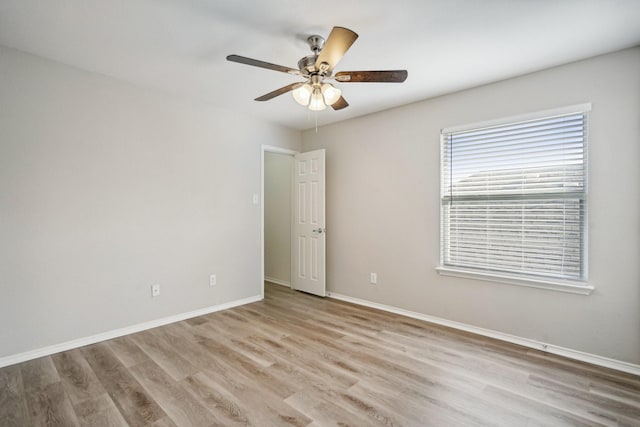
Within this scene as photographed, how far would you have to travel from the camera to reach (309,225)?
448 centimetres

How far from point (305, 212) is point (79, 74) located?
9.41 ft

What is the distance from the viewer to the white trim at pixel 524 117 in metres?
2.52

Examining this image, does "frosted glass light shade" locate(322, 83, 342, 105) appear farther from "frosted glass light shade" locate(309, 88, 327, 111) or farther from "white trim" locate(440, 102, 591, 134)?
"white trim" locate(440, 102, 591, 134)

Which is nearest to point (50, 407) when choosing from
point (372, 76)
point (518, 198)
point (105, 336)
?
point (105, 336)

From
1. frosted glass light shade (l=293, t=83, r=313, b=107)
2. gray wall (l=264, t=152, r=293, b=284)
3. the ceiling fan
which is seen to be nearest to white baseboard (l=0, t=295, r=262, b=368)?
gray wall (l=264, t=152, r=293, b=284)

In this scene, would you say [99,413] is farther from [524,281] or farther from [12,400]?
[524,281]

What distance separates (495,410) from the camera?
190cm

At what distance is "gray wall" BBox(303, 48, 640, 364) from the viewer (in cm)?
237

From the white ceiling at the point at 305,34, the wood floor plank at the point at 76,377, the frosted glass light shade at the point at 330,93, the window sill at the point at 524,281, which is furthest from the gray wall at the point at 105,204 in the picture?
the window sill at the point at 524,281

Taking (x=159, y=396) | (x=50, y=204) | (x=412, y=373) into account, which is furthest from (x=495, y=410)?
(x=50, y=204)

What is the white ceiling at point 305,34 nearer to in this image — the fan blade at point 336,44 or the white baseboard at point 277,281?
the fan blade at point 336,44

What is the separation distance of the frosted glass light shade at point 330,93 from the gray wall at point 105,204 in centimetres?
195

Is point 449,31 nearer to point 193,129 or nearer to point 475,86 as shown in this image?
point 475,86

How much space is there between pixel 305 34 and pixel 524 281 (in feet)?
8.94
